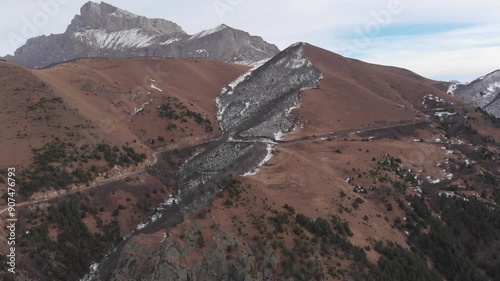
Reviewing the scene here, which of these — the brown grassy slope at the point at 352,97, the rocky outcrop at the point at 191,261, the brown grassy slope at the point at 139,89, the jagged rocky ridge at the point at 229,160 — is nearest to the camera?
the rocky outcrop at the point at 191,261

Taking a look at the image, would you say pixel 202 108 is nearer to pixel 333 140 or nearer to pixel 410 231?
pixel 333 140

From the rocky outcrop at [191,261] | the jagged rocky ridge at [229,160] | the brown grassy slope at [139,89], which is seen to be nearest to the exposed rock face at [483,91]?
the jagged rocky ridge at [229,160]

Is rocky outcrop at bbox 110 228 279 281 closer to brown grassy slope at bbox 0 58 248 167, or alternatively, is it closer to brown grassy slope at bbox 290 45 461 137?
brown grassy slope at bbox 0 58 248 167

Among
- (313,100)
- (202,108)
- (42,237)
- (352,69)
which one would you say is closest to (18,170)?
(42,237)

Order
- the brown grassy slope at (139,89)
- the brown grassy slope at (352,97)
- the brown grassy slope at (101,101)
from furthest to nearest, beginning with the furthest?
1. the brown grassy slope at (352,97)
2. the brown grassy slope at (139,89)
3. the brown grassy slope at (101,101)

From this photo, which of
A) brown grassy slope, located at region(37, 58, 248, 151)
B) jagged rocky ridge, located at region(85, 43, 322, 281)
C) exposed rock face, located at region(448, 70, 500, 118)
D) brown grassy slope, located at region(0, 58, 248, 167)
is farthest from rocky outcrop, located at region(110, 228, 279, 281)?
exposed rock face, located at region(448, 70, 500, 118)

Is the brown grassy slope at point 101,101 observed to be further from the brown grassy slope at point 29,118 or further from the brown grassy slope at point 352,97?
the brown grassy slope at point 352,97
